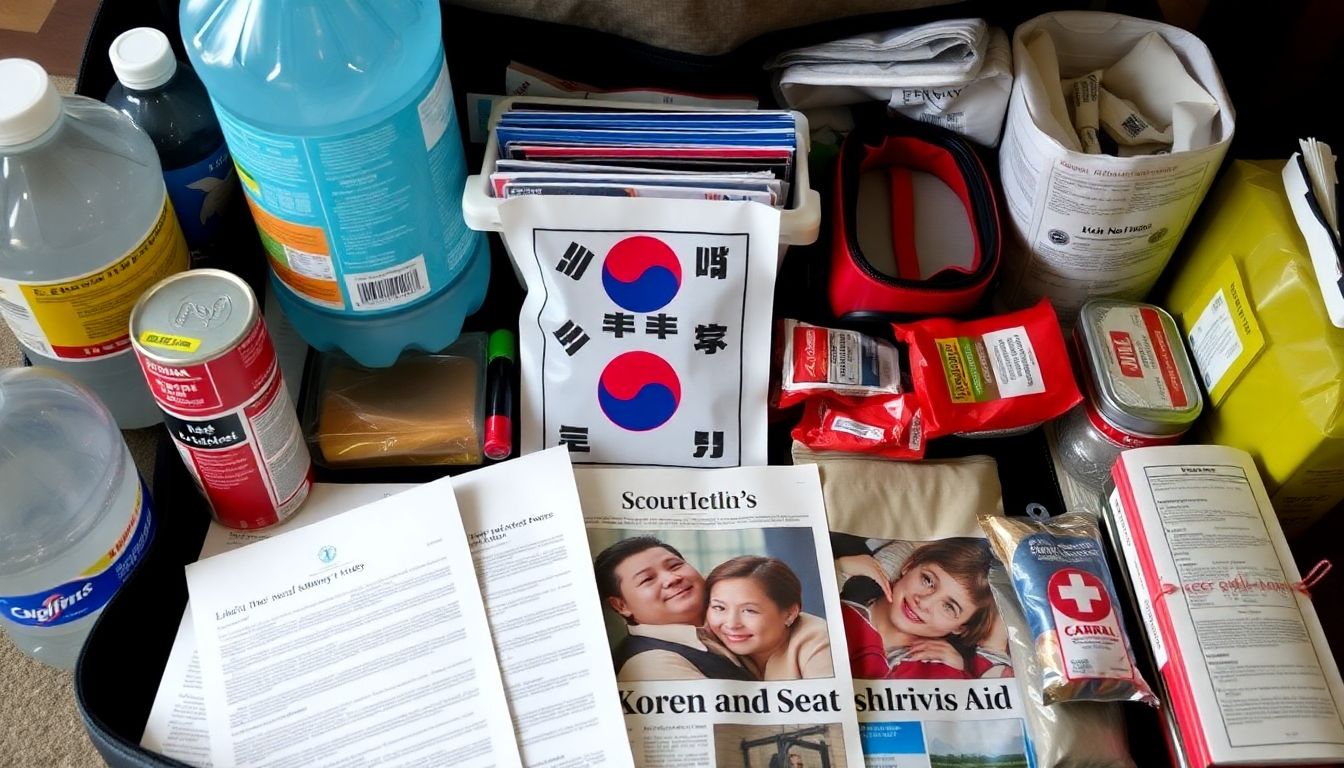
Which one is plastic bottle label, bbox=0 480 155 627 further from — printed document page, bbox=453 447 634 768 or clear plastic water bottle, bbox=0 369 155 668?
printed document page, bbox=453 447 634 768

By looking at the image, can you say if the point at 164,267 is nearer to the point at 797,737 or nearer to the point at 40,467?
the point at 40,467

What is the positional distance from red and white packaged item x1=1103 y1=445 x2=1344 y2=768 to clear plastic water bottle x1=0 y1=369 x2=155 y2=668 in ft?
2.40

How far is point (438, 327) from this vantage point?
2.96 feet

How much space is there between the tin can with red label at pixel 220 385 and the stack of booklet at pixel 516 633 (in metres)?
0.06

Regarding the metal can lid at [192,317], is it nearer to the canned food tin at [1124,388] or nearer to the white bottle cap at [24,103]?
the white bottle cap at [24,103]

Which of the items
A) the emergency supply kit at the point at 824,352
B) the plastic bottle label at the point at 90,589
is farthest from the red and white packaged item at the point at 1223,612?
the plastic bottle label at the point at 90,589

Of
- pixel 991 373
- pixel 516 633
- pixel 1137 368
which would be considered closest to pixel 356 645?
pixel 516 633

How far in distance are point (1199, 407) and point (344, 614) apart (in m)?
0.67

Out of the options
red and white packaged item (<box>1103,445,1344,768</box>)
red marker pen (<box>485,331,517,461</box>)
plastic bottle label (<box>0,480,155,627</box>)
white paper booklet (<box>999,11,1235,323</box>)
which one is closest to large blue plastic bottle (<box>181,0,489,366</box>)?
red marker pen (<box>485,331,517,461</box>)

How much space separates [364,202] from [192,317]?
0.14 m

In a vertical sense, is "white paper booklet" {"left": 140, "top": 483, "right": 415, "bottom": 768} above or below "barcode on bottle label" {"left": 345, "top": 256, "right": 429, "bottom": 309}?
below

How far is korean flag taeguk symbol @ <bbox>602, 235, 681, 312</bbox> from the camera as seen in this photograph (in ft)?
2.79

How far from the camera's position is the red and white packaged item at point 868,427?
87 centimetres

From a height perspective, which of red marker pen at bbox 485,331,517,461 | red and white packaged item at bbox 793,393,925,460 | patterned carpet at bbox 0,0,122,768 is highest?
red and white packaged item at bbox 793,393,925,460
